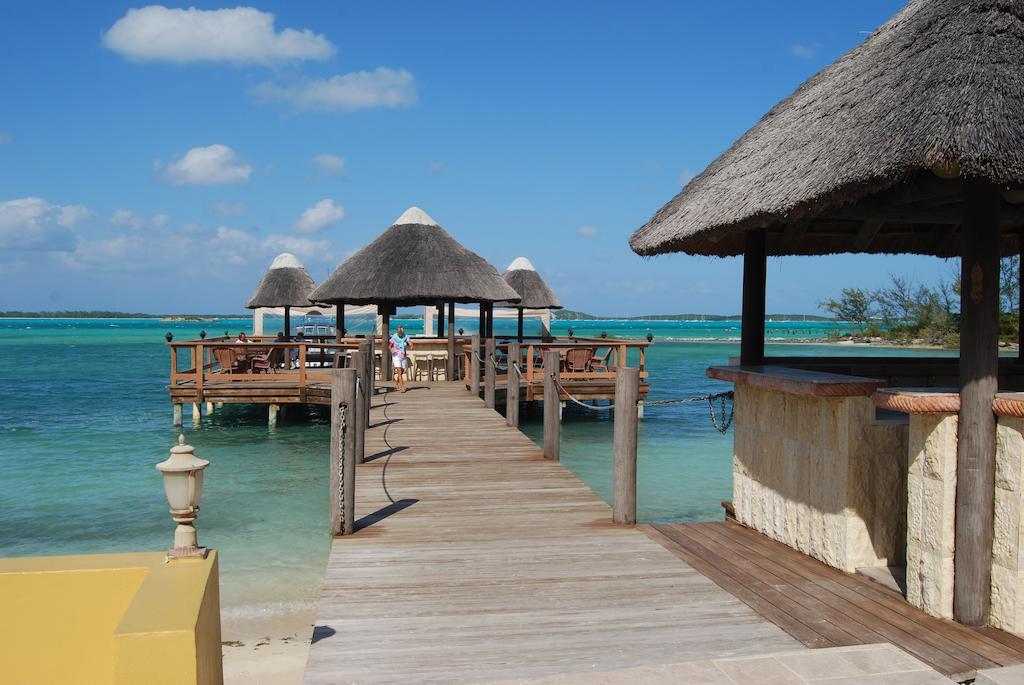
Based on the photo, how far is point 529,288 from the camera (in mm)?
25250

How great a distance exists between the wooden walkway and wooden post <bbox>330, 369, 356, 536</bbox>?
0.16 m

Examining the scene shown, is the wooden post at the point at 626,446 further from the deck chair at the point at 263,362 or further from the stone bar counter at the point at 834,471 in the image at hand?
the deck chair at the point at 263,362

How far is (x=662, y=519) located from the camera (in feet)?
36.1

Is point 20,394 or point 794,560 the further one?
point 20,394

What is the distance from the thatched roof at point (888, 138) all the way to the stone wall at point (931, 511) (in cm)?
124

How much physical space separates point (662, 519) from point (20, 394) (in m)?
28.8

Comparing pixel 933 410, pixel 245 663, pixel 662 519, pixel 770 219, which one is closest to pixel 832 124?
pixel 770 219

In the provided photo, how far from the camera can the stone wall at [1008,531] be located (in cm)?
378

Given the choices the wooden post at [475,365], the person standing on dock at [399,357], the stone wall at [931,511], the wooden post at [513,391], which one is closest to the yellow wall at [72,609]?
the stone wall at [931,511]

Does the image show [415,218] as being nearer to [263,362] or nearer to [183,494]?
[263,362]

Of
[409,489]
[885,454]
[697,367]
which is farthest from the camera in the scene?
[697,367]

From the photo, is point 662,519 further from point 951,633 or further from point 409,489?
point 951,633

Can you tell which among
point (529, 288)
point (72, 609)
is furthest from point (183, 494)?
point (529, 288)

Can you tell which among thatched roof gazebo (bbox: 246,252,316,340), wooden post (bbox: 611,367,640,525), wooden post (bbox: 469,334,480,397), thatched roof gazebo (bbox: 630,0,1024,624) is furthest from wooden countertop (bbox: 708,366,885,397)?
thatched roof gazebo (bbox: 246,252,316,340)
